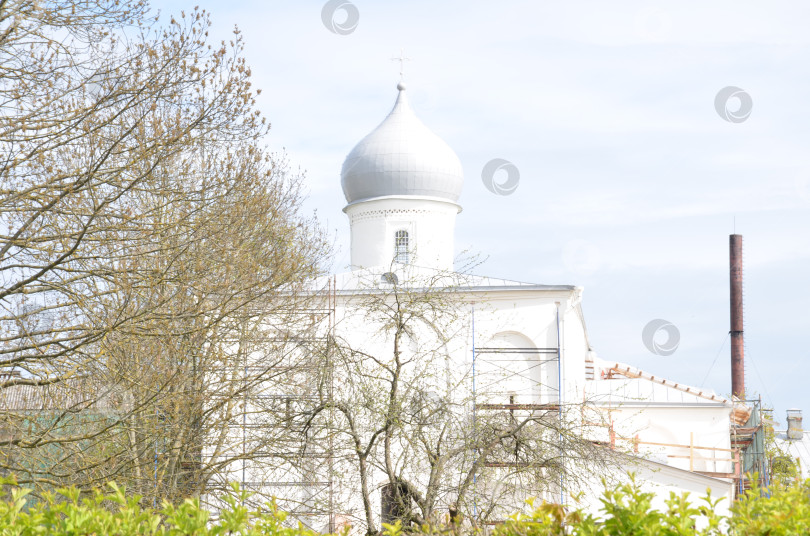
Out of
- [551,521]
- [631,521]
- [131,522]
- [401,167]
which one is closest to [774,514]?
[631,521]

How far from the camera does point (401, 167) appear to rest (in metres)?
29.2

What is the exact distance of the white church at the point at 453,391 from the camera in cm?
1362

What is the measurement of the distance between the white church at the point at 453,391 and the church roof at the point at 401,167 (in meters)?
0.05

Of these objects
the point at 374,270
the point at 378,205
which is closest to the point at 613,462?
the point at 374,270

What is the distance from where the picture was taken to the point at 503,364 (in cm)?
2300

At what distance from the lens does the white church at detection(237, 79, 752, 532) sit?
1362 centimetres

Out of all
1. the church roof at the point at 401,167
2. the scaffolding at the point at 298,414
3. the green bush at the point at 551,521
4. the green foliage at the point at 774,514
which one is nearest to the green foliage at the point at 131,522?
the green bush at the point at 551,521

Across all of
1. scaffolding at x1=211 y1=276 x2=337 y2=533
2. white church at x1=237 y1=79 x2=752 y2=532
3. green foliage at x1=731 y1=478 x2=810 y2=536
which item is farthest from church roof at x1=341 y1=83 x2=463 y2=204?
green foliage at x1=731 y1=478 x2=810 y2=536

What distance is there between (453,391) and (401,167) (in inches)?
512

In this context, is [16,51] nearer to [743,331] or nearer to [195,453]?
[195,453]

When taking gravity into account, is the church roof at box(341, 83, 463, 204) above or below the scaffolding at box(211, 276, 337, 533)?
above

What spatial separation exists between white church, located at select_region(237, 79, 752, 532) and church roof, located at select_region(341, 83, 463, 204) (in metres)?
0.05

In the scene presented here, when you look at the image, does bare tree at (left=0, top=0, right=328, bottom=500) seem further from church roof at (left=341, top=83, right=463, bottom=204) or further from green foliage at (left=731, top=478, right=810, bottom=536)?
church roof at (left=341, top=83, right=463, bottom=204)

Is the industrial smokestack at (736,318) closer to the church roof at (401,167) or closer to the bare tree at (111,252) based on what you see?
the church roof at (401,167)
